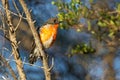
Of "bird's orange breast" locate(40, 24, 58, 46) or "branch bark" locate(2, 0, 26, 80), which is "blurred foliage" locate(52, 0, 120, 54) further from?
"branch bark" locate(2, 0, 26, 80)

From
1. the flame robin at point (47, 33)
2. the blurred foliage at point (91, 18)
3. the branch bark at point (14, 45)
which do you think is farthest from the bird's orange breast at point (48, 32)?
the branch bark at point (14, 45)

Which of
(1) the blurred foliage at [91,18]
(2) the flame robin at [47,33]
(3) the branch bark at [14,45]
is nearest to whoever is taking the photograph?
(3) the branch bark at [14,45]

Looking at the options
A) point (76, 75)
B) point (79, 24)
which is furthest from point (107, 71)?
point (79, 24)

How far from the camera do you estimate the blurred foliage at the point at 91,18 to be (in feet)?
13.5

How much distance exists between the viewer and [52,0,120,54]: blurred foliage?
162 inches

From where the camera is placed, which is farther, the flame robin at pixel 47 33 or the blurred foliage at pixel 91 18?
the flame robin at pixel 47 33

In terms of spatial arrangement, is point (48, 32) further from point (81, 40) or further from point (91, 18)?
point (81, 40)

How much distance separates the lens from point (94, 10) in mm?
4266

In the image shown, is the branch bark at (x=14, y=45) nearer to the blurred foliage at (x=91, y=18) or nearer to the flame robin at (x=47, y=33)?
the blurred foliage at (x=91, y=18)

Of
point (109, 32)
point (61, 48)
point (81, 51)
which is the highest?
point (109, 32)

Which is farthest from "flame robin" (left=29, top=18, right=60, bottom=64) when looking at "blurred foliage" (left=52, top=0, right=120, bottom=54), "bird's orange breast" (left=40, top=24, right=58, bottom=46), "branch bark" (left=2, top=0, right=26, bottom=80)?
"branch bark" (left=2, top=0, right=26, bottom=80)

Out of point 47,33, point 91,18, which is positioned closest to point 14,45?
point 91,18

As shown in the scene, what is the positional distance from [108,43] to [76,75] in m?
5.90

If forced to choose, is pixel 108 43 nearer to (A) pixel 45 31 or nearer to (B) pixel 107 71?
(A) pixel 45 31
